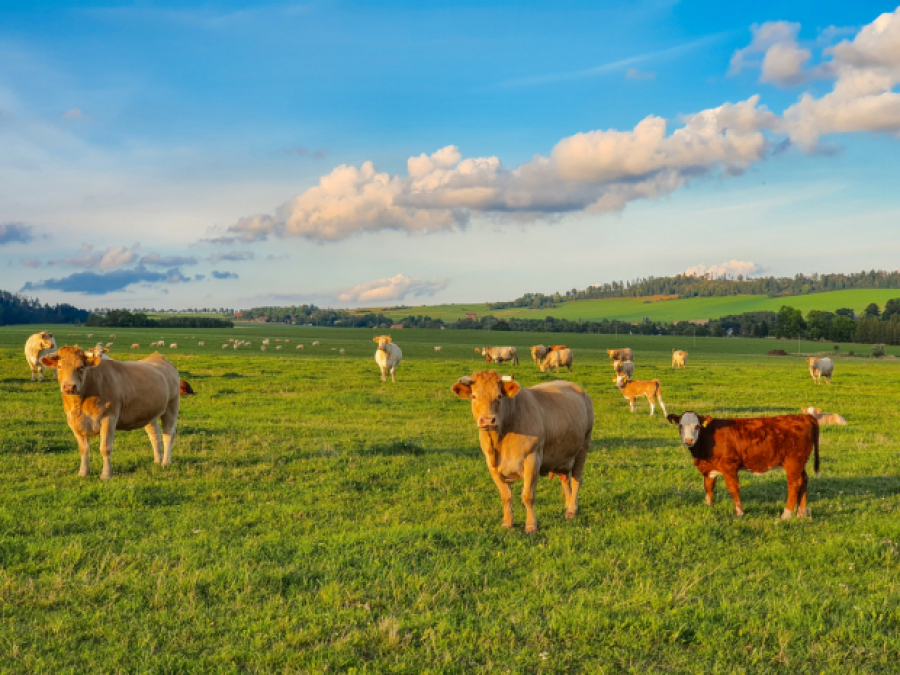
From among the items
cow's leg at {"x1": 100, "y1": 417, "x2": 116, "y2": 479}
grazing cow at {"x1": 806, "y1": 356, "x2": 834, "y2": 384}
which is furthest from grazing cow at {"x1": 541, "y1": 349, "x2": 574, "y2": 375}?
cow's leg at {"x1": 100, "y1": 417, "x2": 116, "y2": 479}

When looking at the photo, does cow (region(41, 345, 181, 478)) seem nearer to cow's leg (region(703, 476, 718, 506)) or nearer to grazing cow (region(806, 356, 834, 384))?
cow's leg (region(703, 476, 718, 506))

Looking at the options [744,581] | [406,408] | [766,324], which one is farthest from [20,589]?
[766,324]

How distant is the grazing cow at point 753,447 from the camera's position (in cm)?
932

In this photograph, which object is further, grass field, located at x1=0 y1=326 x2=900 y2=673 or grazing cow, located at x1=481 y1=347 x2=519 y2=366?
grazing cow, located at x1=481 y1=347 x2=519 y2=366

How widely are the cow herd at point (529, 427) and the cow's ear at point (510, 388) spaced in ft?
0.04

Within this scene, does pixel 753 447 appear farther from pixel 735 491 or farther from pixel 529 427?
pixel 529 427

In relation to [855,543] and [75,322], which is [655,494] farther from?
[75,322]

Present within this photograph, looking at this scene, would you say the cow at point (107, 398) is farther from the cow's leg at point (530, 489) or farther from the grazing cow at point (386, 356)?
the grazing cow at point (386, 356)

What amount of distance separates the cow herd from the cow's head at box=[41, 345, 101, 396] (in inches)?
0.7

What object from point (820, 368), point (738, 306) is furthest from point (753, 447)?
point (738, 306)

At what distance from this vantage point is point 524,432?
8.70 m

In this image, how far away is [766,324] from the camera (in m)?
143

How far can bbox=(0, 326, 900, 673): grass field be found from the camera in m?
5.35

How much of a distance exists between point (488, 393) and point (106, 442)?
25.4ft
